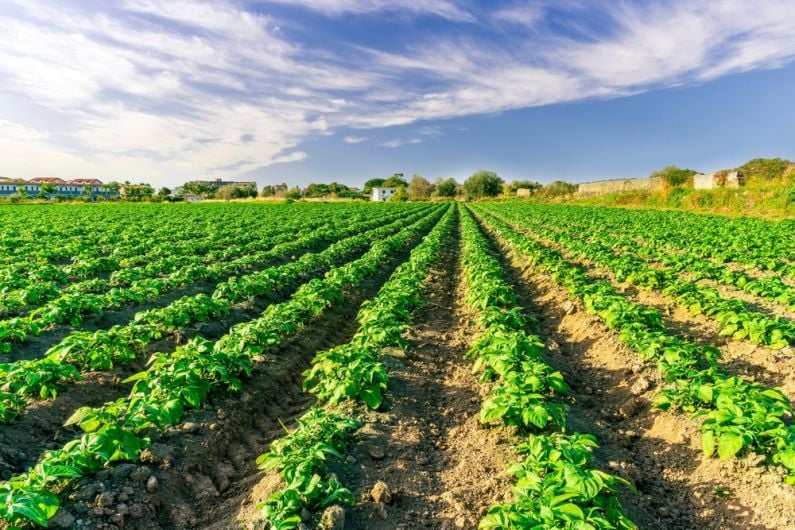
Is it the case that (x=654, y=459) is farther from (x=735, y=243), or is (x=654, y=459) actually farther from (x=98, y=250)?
(x=98, y=250)

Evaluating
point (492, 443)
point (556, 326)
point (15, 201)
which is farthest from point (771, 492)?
point (15, 201)

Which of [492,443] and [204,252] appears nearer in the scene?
[492,443]

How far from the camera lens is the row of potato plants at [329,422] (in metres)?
3.57

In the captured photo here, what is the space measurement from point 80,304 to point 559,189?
269 ft

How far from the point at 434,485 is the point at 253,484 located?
5.87ft

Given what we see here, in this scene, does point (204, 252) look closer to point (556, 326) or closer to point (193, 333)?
point (193, 333)

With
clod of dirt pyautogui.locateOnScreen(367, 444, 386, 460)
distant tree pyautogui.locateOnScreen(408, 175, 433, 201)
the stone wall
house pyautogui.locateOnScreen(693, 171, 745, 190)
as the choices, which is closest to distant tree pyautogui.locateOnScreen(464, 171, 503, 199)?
distant tree pyautogui.locateOnScreen(408, 175, 433, 201)

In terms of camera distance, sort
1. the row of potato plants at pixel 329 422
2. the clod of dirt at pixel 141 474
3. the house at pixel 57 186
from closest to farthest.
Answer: the row of potato plants at pixel 329 422
the clod of dirt at pixel 141 474
the house at pixel 57 186

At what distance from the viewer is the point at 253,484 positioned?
14.5 feet

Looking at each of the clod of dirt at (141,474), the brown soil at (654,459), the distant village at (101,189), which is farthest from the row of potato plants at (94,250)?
the distant village at (101,189)

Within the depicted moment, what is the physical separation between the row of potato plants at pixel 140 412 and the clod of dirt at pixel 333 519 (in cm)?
189

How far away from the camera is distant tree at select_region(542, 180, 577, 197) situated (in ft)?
259

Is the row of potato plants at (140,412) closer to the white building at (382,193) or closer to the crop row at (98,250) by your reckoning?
the crop row at (98,250)

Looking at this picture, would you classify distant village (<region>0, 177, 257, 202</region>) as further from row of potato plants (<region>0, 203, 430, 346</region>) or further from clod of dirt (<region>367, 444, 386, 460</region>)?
clod of dirt (<region>367, 444, 386, 460</region>)
